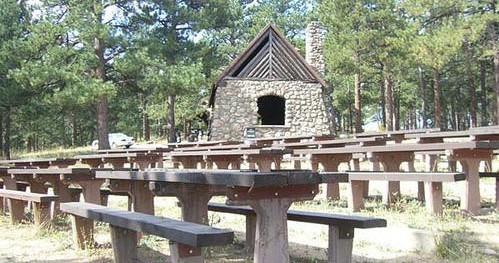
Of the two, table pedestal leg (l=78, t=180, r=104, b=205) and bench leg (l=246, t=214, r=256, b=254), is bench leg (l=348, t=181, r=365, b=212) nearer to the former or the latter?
bench leg (l=246, t=214, r=256, b=254)

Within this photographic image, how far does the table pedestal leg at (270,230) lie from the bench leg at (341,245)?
64 centimetres

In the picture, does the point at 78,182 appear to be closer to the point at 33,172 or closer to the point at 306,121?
the point at 33,172

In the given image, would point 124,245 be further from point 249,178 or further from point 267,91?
point 267,91

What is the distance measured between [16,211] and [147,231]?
433 cm

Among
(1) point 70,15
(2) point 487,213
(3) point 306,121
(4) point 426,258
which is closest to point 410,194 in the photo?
(2) point 487,213

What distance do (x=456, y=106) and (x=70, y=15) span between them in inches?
1325

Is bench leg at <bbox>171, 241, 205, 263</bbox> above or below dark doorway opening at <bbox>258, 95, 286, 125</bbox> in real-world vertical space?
below

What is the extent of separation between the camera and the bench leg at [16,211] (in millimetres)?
6926

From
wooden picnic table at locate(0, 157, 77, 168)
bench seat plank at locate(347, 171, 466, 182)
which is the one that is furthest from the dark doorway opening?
bench seat plank at locate(347, 171, 466, 182)

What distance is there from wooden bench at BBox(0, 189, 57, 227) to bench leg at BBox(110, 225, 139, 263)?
184 centimetres

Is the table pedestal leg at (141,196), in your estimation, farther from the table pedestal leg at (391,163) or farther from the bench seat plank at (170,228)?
the table pedestal leg at (391,163)

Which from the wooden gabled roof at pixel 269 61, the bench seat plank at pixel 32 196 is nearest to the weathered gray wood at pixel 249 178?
the bench seat plank at pixel 32 196

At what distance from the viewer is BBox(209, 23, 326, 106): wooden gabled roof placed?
20125 mm

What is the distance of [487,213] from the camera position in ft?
21.4
